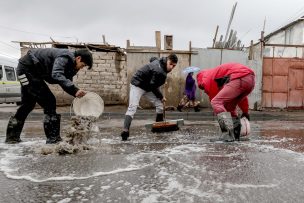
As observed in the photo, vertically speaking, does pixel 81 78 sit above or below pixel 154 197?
above

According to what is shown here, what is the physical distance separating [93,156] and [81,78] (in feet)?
36.1

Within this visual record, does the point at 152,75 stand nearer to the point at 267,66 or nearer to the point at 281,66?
the point at 267,66

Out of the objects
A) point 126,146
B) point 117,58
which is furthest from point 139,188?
point 117,58

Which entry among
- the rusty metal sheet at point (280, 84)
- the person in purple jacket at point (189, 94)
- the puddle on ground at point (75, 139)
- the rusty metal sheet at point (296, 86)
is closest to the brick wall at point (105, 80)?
the person in purple jacket at point (189, 94)

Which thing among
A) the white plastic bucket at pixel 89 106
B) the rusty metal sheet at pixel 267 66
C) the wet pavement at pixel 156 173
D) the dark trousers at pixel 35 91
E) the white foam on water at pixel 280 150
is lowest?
the white foam on water at pixel 280 150

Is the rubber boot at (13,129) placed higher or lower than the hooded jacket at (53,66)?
lower

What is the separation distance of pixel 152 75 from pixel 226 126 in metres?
1.52

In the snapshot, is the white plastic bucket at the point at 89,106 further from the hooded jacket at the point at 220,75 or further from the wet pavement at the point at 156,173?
the hooded jacket at the point at 220,75

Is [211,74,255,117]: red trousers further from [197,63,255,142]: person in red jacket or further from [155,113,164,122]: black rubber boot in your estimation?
[155,113,164,122]: black rubber boot

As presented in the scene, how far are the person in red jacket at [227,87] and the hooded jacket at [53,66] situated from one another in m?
2.06

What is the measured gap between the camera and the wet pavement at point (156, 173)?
9.52 feet

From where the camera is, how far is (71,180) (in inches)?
131

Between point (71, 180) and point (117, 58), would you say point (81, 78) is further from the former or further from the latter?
point (71, 180)

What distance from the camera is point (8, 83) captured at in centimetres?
1633
